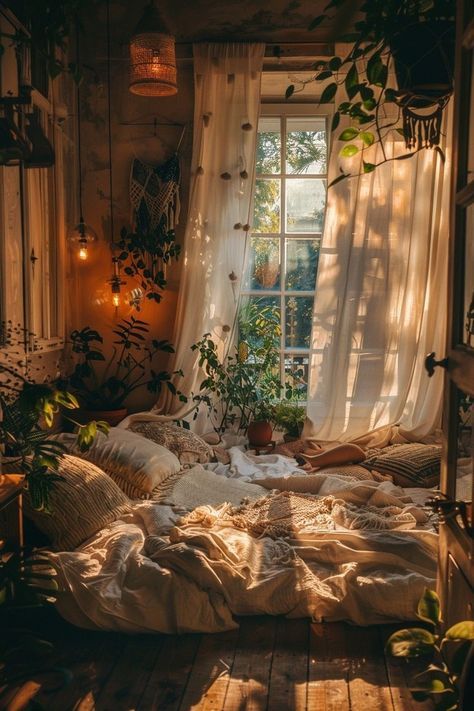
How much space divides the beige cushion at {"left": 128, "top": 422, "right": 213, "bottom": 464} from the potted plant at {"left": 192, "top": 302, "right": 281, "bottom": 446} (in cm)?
53

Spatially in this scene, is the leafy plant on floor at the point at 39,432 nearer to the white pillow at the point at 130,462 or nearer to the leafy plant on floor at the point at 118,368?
the white pillow at the point at 130,462

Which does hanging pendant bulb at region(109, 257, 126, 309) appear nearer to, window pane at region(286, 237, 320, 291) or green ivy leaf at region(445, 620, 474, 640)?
window pane at region(286, 237, 320, 291)

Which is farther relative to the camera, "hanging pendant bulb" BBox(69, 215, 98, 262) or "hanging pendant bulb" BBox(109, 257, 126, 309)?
"hanging pendant bulb" BBox(109, 257, 126, 309)

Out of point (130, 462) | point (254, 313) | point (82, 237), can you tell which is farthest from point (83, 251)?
point (130, 462)

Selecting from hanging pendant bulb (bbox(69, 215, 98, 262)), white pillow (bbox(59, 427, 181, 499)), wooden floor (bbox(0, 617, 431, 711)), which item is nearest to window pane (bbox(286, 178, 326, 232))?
hanging pendant bulb (bbox(69, 215, 98, 262))

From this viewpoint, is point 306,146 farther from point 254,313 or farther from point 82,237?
point 82,237

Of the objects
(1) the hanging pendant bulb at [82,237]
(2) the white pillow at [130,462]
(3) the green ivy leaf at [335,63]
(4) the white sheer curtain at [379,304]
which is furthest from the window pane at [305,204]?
(3) the green ivy leaf at [335,63]

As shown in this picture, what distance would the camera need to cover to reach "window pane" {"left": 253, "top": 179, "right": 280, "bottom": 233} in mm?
5621

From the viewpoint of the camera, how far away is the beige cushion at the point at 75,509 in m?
3.08

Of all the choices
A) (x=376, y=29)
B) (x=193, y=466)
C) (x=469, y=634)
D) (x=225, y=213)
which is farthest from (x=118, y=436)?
(x=469, y=634)

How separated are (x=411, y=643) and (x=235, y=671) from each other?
3.78 ft

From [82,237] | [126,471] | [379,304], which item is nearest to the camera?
[126,471]

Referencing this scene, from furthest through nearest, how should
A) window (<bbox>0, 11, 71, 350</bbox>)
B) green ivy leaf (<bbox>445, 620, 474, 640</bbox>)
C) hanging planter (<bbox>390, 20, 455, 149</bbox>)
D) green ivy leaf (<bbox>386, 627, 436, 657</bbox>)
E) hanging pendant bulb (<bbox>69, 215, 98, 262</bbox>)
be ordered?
hanging pendant bulb (<bbox>69, 215, 98, 262</bbox>) → window (<bbox>0, 11, 71, 350</bbox>) → hanging planter (<bbox>390, 20, 455, 149</bbox>) → green ivy leaf (<bbox>386, 627, 436, 657</bbox>) → green ivy leaf (<bbox>445, 620, 474, 640</bbox>)

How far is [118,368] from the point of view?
5.40 m
